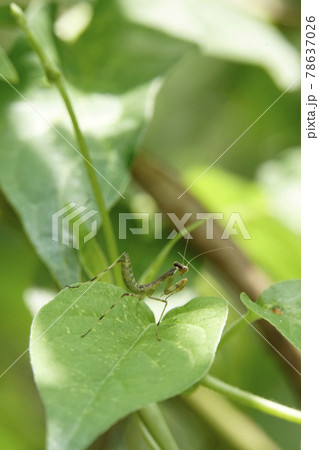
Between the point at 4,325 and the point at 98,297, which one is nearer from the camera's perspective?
the point at 98,297

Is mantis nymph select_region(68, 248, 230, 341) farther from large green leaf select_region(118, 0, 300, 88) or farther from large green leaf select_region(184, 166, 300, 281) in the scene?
large green leaf select_region(118, 0, 300, 88)

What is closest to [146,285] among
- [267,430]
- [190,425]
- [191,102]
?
[190,425]

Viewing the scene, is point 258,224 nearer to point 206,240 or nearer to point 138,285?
point 206,240

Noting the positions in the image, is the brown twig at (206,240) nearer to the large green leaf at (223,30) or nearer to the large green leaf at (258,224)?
the large green leaf at (258,224)

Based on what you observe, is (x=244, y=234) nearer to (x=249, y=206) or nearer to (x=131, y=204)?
(x=249, y=206)

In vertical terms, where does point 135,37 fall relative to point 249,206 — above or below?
above
